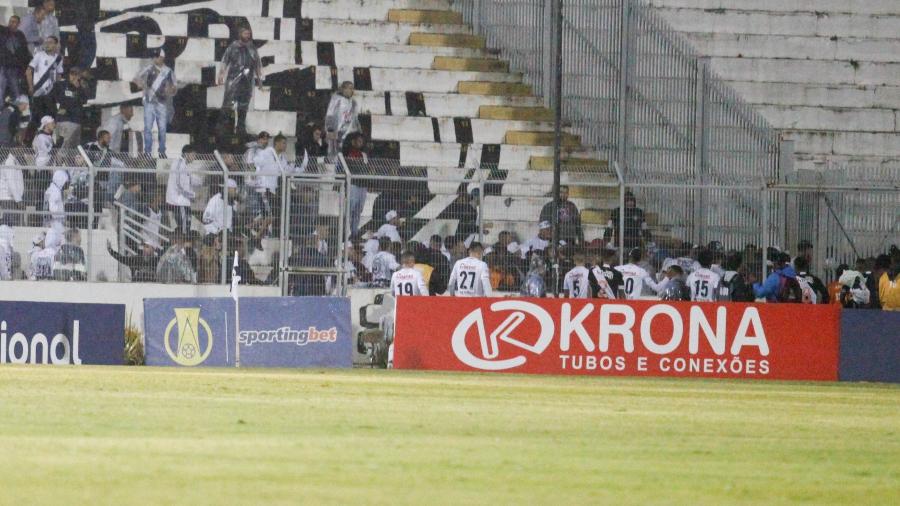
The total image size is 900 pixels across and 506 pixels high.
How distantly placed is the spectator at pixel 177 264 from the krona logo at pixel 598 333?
4.45 m

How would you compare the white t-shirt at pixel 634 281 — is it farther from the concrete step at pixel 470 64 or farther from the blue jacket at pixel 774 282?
the concrete step at pixel 470 64

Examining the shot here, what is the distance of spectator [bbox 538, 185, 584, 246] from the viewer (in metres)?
26.2

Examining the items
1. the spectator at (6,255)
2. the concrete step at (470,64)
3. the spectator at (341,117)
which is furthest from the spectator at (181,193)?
the concrete step at (470,64)

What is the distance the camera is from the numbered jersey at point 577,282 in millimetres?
25516

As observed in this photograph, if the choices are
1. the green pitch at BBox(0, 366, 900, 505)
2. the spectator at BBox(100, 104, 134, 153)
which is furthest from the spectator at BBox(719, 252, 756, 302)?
the spectator at BBox(100, 104, 134, 153)

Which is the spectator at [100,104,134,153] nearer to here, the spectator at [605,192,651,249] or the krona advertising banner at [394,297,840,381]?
the krona advertising banner at [394,297,840,381]

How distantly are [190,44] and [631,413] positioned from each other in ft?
64.6

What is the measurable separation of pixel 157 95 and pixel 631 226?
1009 centimetres

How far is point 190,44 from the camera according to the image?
3309cm

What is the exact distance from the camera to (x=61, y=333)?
23625mm

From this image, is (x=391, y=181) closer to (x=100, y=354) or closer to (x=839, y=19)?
(x=100, y=354)

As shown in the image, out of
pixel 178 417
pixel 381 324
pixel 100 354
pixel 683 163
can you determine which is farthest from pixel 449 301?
pixel 178 417

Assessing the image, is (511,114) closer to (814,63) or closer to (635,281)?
(814,63)

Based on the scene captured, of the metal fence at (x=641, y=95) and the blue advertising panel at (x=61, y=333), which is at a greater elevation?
the metal fence at (x=641, y=95)
